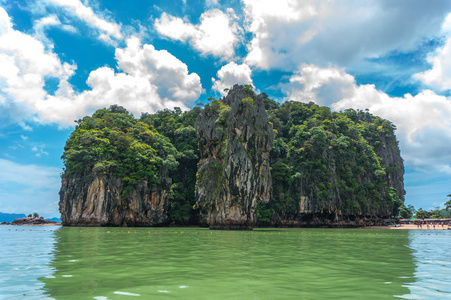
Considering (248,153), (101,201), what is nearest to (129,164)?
(101,201)

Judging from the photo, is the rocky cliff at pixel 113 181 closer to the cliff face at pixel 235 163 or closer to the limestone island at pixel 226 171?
the limestone island at pixel 226 171

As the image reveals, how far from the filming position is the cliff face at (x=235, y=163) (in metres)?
39.7

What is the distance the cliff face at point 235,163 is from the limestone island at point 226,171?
0.14 meters

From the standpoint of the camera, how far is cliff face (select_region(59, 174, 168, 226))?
44.6 metres

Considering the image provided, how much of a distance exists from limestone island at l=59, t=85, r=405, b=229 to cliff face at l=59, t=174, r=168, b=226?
0.15 metres

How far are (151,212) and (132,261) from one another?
4049 cm

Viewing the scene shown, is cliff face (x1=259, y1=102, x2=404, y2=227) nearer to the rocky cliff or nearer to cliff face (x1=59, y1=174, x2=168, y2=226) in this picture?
cliff face (x1=59, y1=174, x2=168, y2=226)

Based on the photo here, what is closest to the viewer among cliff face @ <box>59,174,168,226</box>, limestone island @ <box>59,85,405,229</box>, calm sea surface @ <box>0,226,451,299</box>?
calm sea surface @ <box>0,226,451,299</box>

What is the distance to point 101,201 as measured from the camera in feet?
146

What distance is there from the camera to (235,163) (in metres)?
39.4

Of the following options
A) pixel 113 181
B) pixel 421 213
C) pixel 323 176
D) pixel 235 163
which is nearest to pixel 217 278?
pixel 235 163

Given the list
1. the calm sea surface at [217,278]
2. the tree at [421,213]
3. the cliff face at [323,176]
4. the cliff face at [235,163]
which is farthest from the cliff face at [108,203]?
the tree at [421,213]

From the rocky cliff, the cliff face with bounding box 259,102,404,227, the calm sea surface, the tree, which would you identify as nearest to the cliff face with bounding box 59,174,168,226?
the rocky cliff

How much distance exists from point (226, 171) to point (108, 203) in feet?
63.0
